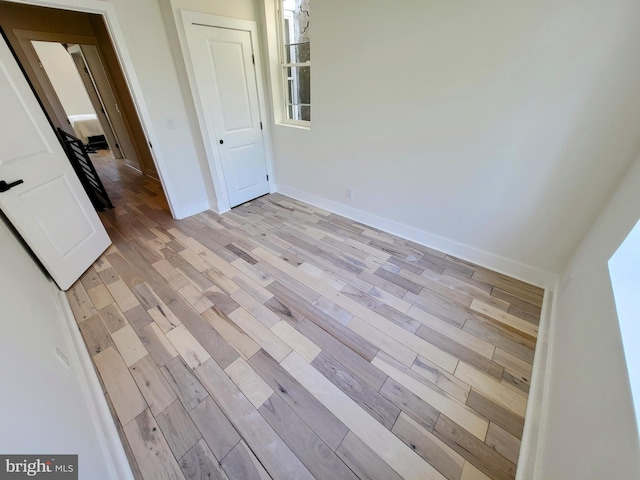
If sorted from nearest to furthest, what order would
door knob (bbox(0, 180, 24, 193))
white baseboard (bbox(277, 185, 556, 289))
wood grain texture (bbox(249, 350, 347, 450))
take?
wood grain texture (bbox(249, 350, 347, 450)) → door knob (bbox(0, 180, 24, 193)) → white baseboard (bbox(277, 185, 556, 289))

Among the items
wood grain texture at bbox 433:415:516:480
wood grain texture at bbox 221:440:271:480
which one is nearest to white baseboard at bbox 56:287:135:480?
wood grain texture at bbox 221:440:271:480

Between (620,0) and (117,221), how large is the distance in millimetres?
4685

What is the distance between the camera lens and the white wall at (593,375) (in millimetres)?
658

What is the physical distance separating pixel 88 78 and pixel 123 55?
13.4 feet

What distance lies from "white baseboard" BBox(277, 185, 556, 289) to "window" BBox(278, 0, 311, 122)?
1136 millimetres

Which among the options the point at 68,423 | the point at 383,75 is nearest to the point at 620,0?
the point at 383,75

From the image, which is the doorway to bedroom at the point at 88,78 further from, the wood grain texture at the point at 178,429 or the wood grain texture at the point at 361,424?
the wood grain texture at the point at 361,424

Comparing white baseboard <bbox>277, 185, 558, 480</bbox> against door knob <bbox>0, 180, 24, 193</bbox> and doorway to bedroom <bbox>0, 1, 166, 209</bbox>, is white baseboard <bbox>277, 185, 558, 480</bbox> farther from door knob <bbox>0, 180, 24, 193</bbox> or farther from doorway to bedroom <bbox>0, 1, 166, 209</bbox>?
door knob <bbox>0, 180, 24, 193</bbox>

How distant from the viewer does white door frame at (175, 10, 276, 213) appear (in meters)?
2.45

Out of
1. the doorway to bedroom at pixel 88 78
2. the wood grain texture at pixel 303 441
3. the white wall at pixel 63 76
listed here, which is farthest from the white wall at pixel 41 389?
the white wall at pixel 63 76

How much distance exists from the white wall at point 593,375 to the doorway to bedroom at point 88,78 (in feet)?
12.2

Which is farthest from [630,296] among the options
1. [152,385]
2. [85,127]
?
[85,127]

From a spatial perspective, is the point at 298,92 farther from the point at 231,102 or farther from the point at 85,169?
the point at 85,169

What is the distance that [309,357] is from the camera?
1.58 meters
